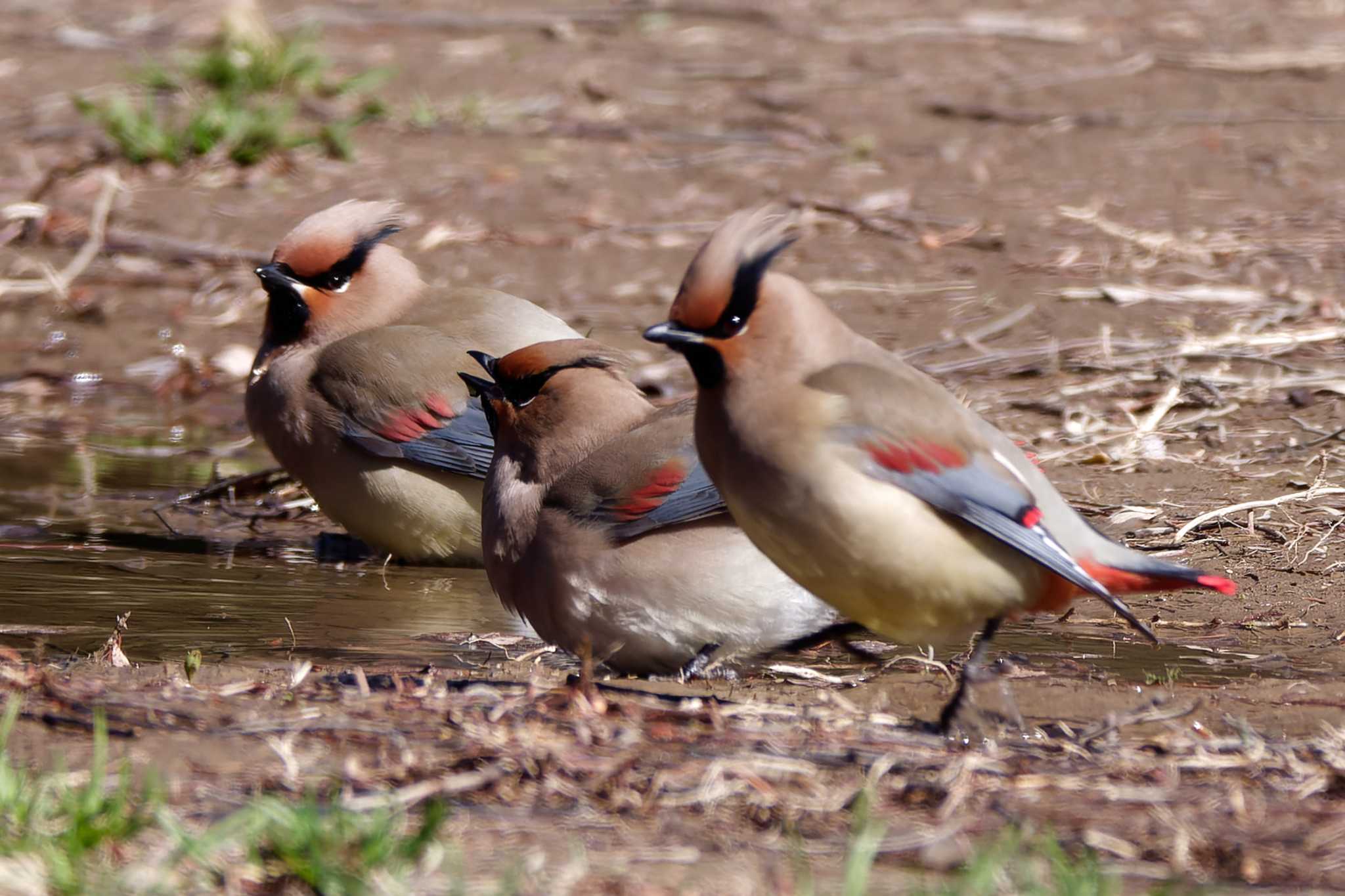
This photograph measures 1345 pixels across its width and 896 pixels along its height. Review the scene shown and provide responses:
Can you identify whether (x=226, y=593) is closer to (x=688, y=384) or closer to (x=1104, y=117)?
(x=688, y=384)

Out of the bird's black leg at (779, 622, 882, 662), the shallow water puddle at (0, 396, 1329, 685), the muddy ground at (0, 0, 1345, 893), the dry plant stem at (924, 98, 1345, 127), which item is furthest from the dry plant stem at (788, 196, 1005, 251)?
the bird's black leg at (779, 622, 882, 662)

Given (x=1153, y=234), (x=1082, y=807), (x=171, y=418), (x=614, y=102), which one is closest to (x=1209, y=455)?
(x=1153, y=234)

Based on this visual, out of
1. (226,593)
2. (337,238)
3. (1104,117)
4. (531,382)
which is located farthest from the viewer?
(1104,117)

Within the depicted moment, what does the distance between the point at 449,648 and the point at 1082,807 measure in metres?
2.19

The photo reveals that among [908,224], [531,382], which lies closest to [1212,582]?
[531,382]

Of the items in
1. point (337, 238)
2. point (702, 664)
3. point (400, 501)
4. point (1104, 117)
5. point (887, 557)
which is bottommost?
point (1104, 117)

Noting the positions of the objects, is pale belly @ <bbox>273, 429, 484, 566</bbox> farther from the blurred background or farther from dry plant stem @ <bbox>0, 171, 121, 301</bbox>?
dry plant stem @ <bbox>0, 171, 121, 301</bbox>

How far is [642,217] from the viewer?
991cm

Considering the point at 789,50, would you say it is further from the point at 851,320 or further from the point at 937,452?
the point at 937,452

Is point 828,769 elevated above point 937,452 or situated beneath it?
situated beneath

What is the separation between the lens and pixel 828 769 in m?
3.56

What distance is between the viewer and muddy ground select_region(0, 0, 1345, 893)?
11.4 ft

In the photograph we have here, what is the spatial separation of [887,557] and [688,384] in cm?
397

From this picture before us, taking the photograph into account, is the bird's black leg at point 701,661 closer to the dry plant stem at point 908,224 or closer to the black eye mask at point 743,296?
the black eye mask at point 743,296
